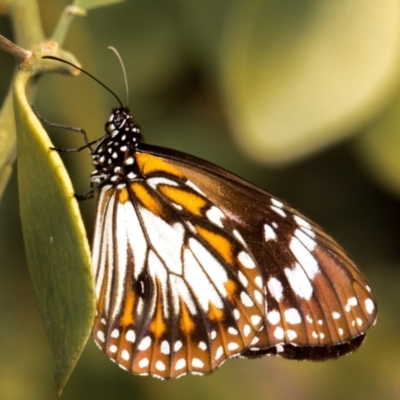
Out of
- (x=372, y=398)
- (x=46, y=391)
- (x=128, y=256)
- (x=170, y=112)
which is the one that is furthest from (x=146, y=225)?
(x=372, y=398)

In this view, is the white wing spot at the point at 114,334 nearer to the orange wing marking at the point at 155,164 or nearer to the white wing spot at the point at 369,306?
the orange wing marking at the point at 155,164

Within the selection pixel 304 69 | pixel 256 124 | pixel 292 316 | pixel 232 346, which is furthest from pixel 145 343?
pixel 304 69

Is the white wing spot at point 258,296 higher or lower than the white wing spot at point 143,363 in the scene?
higher

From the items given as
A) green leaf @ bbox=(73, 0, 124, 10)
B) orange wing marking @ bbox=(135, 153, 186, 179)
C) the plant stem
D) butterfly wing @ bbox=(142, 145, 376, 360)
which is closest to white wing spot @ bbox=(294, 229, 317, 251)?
butterfly wing @ bbox=(142, 145, 376, 360)

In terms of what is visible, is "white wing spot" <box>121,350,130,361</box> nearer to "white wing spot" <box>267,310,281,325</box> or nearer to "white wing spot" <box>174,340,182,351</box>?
"white wing spot" <box>174,340,182,351</box>

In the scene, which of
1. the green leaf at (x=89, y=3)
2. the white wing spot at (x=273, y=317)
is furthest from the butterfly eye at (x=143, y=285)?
the green leaf at (x=89, y=3)

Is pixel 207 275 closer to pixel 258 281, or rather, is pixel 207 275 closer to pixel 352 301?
pixel 258 281
